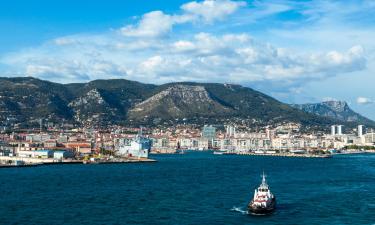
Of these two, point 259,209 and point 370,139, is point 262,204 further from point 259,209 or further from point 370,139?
point 370,139

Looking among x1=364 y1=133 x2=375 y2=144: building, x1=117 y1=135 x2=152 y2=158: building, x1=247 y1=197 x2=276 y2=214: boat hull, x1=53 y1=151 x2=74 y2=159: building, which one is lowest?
x1=247 y1=197 x2=276 y2=214: boat hull

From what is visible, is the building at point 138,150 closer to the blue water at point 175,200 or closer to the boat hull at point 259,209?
the blue water at point 175,200

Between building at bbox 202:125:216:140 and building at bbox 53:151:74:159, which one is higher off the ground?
building at bbox 202:125:216:140

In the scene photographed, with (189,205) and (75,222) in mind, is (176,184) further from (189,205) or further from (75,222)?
(75,222)

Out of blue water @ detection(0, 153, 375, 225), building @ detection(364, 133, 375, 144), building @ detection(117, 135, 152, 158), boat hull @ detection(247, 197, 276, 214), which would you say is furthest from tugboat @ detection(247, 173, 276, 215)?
building @ detection(364, 133, 375, 144)

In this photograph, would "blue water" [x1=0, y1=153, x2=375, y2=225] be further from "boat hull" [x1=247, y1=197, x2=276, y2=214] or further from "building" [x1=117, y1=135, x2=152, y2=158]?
"building" [x1=117, y1=135, x2=152, y2=158]

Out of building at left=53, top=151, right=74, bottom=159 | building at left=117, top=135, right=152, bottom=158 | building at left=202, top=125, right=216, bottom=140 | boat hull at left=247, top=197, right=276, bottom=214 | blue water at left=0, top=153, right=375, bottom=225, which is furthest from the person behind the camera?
building at left=202, top=125, right=216, bottom=140

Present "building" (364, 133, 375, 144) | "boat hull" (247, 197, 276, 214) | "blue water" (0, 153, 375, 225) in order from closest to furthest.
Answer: "blue water" (0, 153, 375, 225) → "boat hull" (247, 197, 276, 214) → "building" (364, 133, 375, 144)

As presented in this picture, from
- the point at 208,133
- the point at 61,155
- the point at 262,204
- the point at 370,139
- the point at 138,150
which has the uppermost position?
the point at 208,133

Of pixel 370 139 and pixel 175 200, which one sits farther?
pixel 370 139

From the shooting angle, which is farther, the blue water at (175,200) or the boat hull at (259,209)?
the boat hull at (259,209)

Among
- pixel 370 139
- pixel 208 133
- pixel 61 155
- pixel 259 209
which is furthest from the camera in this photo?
pixel 370 139

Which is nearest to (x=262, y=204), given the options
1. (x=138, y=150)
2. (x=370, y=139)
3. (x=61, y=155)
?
(x=61, y=155)

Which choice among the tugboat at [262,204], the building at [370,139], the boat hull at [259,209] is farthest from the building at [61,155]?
the building at [370,139]
